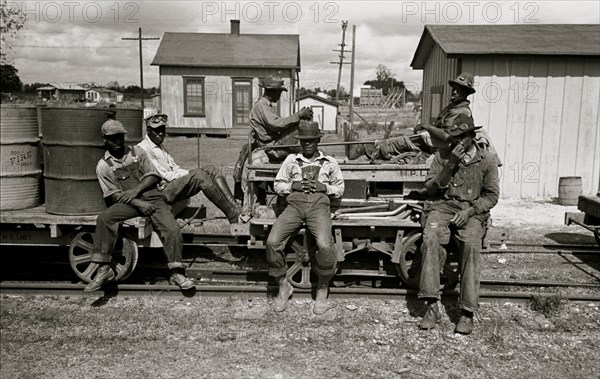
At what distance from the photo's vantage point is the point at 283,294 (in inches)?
264

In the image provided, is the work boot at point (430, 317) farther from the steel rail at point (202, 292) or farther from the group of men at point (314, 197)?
the steel rail at point (202, 292)

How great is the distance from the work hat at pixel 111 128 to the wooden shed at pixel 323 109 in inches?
1251

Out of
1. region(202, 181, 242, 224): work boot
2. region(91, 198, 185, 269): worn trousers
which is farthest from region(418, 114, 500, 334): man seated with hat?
region(91, 198, 185, 269): worn trousers

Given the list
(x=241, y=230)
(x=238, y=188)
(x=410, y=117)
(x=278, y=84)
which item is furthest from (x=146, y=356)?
(x=410, y=117)

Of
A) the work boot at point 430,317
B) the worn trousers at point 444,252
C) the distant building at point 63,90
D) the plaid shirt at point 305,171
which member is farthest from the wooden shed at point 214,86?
the distant building at point 63,90

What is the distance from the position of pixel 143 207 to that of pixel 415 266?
3385 millimetres

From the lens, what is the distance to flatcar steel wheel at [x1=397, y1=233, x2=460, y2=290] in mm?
7020

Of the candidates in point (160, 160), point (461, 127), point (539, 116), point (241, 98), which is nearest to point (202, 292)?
point (160, 160)

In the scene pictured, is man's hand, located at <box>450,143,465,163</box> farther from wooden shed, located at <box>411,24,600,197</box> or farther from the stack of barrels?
wooden shed, located at <box>411,24,600,197</box>

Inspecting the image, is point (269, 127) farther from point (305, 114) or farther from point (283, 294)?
point (283, 294)

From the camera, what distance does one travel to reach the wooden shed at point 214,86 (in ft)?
92.9

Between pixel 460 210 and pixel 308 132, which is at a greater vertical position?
pixel 308 132

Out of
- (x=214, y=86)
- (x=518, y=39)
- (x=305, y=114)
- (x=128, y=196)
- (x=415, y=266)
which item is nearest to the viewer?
(x=128, y=196)

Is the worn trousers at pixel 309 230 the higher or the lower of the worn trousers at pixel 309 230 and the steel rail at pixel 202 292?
the higher
